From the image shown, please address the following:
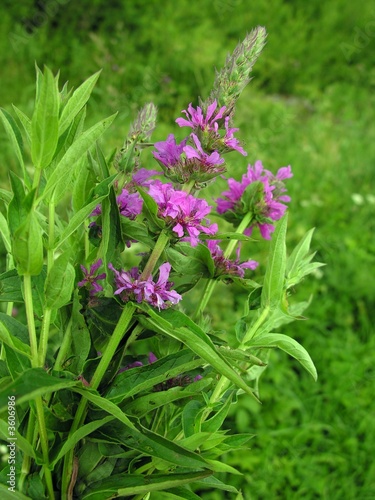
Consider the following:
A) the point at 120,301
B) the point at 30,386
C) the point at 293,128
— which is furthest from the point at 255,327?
the point at 293,128

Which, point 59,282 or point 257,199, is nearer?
point 59,282

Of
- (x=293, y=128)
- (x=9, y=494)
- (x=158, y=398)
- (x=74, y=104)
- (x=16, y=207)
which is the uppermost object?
(x=293, y=128)

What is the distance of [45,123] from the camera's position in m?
0.48

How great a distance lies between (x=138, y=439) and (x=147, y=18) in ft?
11.4

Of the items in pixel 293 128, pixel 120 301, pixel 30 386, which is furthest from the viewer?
pixel 293 128

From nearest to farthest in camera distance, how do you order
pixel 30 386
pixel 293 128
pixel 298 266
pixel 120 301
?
pixel 30 386 → pixel 120 301 → pixel 298 266 → pixel 293 128

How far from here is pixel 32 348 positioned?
52 centimetres

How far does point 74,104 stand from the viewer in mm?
534

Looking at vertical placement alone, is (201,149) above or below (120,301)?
above

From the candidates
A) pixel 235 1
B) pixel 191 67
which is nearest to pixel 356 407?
pixel 191 67

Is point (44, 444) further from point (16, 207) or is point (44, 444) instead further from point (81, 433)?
point (16, 207)

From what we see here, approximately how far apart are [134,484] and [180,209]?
0.82 ft

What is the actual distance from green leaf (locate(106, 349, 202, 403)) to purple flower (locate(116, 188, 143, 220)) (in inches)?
5.2

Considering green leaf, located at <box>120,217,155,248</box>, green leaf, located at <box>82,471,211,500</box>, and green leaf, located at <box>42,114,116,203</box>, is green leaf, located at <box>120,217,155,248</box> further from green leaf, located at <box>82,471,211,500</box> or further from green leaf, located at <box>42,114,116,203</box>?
green leaf, located at <box>82,471,211,500</box>
